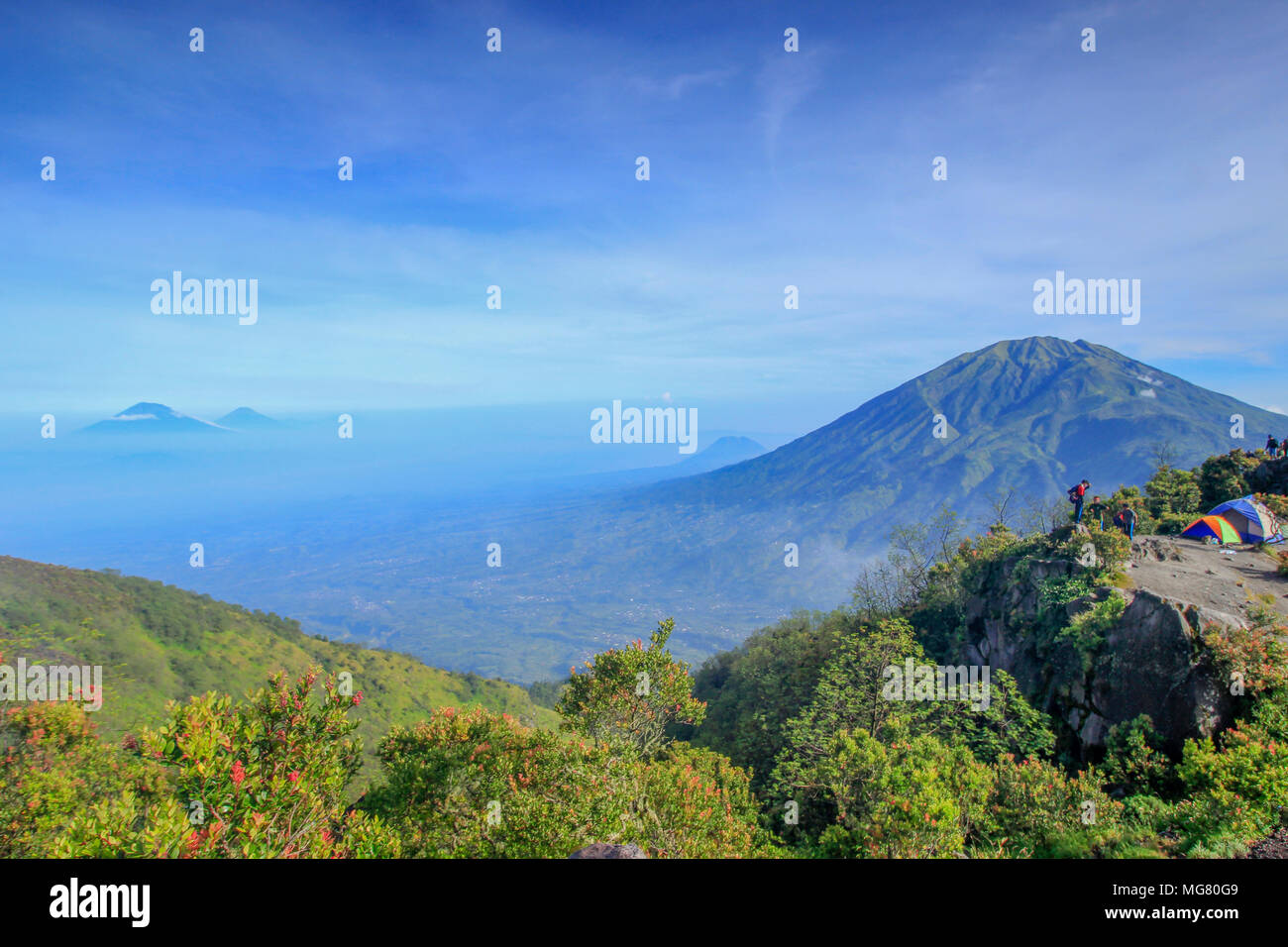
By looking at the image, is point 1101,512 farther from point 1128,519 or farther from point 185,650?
point 185,650

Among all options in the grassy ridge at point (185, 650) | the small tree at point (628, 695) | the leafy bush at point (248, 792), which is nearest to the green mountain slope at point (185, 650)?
the grassy ridge at point (185, 650)

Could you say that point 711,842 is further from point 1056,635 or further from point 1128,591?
point 1128,591

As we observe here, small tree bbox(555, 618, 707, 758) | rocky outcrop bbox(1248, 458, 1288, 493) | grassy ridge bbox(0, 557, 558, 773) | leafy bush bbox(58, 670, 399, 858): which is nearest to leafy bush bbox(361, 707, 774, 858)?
small tree bbox(555, 618, 707, 758)

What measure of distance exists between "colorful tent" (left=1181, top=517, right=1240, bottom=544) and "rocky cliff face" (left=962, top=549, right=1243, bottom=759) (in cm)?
869

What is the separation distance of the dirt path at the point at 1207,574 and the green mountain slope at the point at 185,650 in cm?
4731

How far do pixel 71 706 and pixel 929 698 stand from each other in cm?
2620

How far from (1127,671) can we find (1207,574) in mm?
7272

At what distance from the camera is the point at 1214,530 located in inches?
924

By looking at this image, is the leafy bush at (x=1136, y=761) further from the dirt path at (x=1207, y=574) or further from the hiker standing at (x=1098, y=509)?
the hiker standing at (x=1098, y=509)

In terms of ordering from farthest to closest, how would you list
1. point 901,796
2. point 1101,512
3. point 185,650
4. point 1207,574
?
point 185,650 → point 1101,512 → point 1207,574 → point 901,796

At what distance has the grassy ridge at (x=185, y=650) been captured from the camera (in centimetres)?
5703

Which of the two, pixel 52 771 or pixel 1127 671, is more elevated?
pixel 1127 671

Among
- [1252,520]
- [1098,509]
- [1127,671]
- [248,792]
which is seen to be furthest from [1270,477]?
[248,792]

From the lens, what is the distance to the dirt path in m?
16.9
